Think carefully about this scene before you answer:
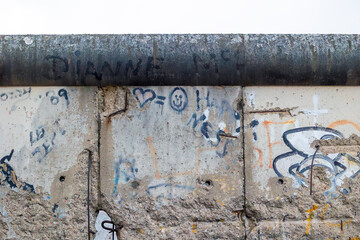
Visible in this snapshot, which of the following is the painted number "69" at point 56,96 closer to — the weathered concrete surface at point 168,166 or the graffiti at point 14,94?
the graffiti at point 14,94

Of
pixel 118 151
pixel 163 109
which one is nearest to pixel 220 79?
pixel 163 109

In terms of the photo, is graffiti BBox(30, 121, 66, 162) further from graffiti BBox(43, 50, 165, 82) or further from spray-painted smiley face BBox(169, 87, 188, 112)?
spray-painted smiley face BBox(169, 87, 188, 112)

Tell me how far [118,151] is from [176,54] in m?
0.85

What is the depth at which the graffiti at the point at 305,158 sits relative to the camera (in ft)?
10.8

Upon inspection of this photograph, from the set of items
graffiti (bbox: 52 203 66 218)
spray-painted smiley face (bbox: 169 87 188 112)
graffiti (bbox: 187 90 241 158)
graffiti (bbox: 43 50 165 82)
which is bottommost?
graffiti (bbox: 52 203 66 218)

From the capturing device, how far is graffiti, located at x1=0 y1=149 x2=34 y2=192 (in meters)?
3.20

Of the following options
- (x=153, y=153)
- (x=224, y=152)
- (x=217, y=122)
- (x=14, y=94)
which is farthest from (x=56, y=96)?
(x=224, y=152)

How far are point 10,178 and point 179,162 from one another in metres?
1.28

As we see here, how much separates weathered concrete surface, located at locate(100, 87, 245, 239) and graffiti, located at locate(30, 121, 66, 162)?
380mm

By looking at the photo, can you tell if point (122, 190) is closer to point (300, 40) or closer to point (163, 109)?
point (163, 109)

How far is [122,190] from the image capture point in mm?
3229

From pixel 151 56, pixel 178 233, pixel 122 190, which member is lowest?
pixel 178 233

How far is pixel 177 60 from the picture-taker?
10.5 ft

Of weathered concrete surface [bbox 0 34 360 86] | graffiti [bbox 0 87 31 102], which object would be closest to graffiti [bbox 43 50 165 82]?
weathered concrete surface [bbox 0 34 360 86]
